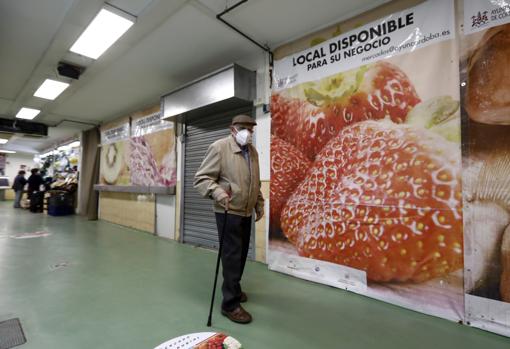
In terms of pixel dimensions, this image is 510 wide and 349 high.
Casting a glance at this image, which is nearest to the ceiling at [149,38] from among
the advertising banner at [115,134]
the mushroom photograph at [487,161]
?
the mushroom photograph at [487,161]

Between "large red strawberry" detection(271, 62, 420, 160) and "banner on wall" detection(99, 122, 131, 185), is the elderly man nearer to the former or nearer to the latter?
"large red strawberry" detection(271, 62, 420, 160)

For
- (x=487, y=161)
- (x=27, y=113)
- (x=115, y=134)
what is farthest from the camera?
(x=115, y=134)

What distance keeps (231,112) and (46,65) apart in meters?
3.06

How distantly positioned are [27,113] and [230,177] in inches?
303

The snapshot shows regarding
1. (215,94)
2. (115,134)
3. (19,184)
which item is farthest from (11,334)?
(19,184)

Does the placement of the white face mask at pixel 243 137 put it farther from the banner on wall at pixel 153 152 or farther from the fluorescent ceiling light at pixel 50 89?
the fluorescent ceiling light at pixel 50 89

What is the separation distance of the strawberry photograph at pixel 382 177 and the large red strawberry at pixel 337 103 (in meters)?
0.01

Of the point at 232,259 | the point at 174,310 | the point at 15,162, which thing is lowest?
the point at 174,310

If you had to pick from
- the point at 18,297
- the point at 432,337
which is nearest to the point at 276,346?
the point at 432,337

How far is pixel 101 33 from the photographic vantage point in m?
3.17

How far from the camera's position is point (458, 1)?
2145mm

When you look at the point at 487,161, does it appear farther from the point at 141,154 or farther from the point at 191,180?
the point at 141,154

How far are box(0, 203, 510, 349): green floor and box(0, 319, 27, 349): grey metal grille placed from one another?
2.0 inches

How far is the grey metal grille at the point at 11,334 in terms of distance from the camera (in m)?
1.72
